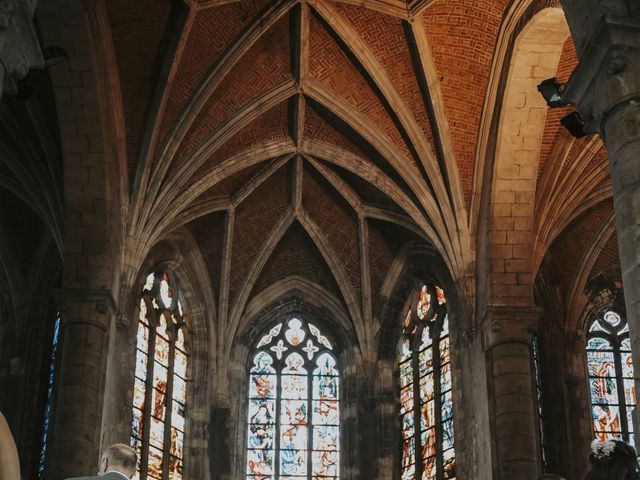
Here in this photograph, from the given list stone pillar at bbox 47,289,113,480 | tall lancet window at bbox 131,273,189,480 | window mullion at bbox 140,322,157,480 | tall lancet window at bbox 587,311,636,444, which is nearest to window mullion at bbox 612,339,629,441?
tall lancet window at bbox 587,311,636,444

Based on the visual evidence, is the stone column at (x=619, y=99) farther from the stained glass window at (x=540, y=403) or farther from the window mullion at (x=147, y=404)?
the window mullion at (x=147, y=404)

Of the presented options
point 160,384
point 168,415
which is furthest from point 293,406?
point 160,384

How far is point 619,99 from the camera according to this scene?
8.84 meters

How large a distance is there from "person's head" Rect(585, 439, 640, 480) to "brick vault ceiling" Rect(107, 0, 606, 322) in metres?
11.4

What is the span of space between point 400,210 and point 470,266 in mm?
2587

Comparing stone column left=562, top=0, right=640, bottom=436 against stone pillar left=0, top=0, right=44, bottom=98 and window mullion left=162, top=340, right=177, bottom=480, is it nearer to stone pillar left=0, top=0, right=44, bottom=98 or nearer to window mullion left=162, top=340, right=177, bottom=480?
stone pillar left=0, top=0, right=44, bottom=98

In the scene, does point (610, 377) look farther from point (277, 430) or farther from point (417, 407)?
point (277, 430)

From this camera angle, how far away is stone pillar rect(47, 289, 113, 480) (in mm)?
14859

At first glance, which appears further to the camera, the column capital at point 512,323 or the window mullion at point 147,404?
the window mullion at point 147,404

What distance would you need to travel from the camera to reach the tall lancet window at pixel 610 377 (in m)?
19.5

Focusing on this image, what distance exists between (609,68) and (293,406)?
13.0m

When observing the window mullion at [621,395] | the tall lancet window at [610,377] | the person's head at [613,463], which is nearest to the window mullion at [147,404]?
the tall lancet window at [610,377]

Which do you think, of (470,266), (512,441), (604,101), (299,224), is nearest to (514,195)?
(470,266)

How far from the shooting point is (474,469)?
17016 millimetres
